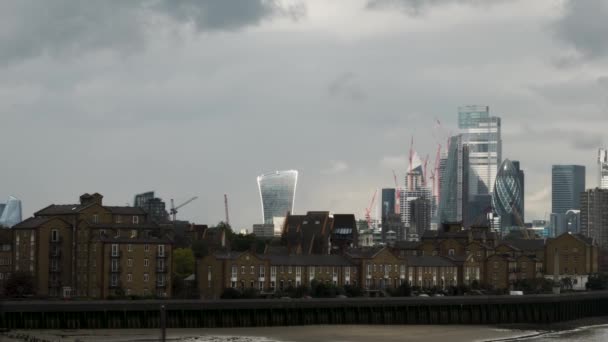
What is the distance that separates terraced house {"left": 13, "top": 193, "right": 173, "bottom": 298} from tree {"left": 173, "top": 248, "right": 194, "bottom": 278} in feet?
73.6

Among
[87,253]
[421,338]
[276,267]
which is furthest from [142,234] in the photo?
[421,338]

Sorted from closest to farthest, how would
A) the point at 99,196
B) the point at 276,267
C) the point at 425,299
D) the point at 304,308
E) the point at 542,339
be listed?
the point at 542,339
the point at 304,308
the point at 425,299
the point at 99,196
the point at 276,267

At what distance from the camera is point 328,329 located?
13325cm

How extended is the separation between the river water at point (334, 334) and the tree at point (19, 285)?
93.9 feet

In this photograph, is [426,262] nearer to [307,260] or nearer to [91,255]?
[307,260]

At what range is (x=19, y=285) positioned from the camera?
488 ft

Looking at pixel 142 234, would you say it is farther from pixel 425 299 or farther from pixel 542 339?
pixel 542 339

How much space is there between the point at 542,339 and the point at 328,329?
2173 cm

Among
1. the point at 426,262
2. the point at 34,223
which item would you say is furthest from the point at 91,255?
the point at 426,262

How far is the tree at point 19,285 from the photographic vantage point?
14750 cm

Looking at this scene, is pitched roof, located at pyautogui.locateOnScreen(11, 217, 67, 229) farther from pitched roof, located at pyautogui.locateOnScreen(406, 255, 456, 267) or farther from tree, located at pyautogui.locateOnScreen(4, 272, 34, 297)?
pitched roof, located at pyautogui.locateOnScreen(406, 255, 456, 267)

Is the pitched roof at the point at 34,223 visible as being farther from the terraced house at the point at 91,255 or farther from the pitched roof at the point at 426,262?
the pitched roof at the point at 426,262

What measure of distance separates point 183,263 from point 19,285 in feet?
131

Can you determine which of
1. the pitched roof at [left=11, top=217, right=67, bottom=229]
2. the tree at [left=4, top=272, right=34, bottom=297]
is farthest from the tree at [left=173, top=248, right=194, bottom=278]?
the tree at [left=4, top=272, right=34, bottom=297]
